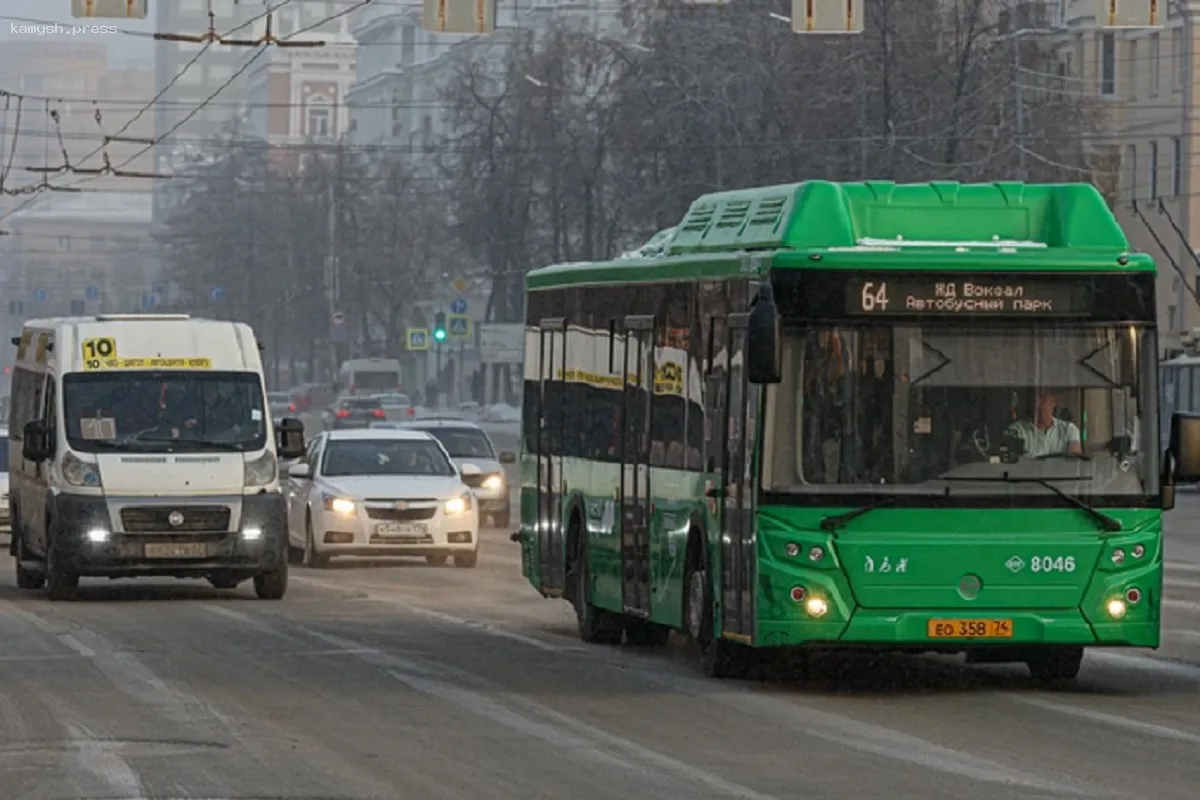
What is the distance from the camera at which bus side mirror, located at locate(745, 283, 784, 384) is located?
15594 millimetres

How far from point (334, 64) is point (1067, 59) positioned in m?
96.9

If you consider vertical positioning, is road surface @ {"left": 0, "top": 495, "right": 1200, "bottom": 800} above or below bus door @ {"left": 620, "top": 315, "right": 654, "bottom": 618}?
below

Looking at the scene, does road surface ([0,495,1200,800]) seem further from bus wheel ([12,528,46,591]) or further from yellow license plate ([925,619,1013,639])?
bus wheel ([12,528,46,591])

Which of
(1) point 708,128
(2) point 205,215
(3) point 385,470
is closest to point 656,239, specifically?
(3) point 385,470

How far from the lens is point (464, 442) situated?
4419cm

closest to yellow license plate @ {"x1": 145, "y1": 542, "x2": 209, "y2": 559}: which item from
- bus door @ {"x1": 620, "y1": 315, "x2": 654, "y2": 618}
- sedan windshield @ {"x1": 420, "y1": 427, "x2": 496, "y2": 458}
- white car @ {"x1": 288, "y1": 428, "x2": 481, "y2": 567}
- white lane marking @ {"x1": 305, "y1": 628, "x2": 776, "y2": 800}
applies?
white car @ {"x1": 288, "y1": 428, "x2": 481, "y2": 567}

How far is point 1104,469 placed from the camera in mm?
16156

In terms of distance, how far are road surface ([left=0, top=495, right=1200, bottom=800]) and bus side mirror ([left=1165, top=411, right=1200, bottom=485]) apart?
3.70 ft

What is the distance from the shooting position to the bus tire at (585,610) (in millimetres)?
20375

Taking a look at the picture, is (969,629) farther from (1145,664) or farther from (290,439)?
(290,439)

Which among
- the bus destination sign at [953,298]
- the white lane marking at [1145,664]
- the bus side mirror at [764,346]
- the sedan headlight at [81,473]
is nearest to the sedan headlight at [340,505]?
the sedan headlight at [81,473]

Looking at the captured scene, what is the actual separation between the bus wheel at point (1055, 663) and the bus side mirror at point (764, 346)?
2.37 metres

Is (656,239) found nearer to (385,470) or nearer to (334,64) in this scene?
(385,470)

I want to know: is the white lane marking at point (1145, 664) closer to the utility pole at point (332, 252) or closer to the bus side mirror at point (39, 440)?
the bus side mirror at point (39, 440)
